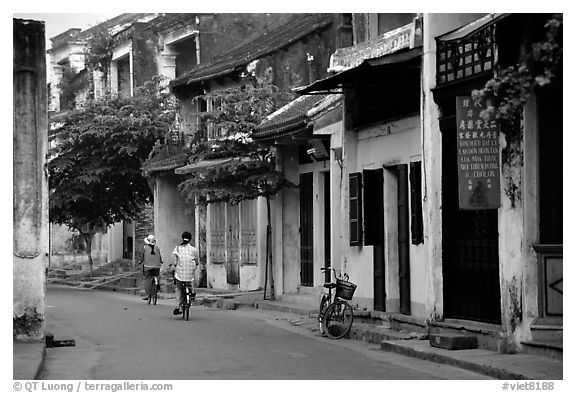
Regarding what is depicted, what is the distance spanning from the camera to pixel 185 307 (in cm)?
2123

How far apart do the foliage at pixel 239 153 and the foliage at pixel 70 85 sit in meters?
18.9

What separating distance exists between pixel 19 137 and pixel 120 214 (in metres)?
22.3

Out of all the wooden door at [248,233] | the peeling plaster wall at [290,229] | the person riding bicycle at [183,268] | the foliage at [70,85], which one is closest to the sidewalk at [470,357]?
the person riding bicycle at [183,268]

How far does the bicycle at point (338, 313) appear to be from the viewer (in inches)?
698

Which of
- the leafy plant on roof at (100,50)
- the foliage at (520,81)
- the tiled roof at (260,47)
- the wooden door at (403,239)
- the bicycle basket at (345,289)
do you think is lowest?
the bicycle basket at (345,289)

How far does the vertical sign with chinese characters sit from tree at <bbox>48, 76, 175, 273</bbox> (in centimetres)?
2110

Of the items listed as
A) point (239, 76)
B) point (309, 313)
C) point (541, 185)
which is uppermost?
point (239, 76)

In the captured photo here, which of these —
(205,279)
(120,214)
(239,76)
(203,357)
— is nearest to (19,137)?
(203,357)

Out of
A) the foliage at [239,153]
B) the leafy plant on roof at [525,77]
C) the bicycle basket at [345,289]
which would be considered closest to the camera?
the leafy plant on roof at [525,77]

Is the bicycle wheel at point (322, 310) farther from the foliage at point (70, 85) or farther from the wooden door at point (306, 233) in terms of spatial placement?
the foliage at point (70, 85)

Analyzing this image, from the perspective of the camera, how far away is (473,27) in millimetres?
13828

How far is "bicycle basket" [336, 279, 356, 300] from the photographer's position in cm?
1767

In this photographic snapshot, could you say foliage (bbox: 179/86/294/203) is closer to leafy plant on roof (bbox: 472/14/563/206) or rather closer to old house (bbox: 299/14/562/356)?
old house (bbox: 299/14/562/356)
